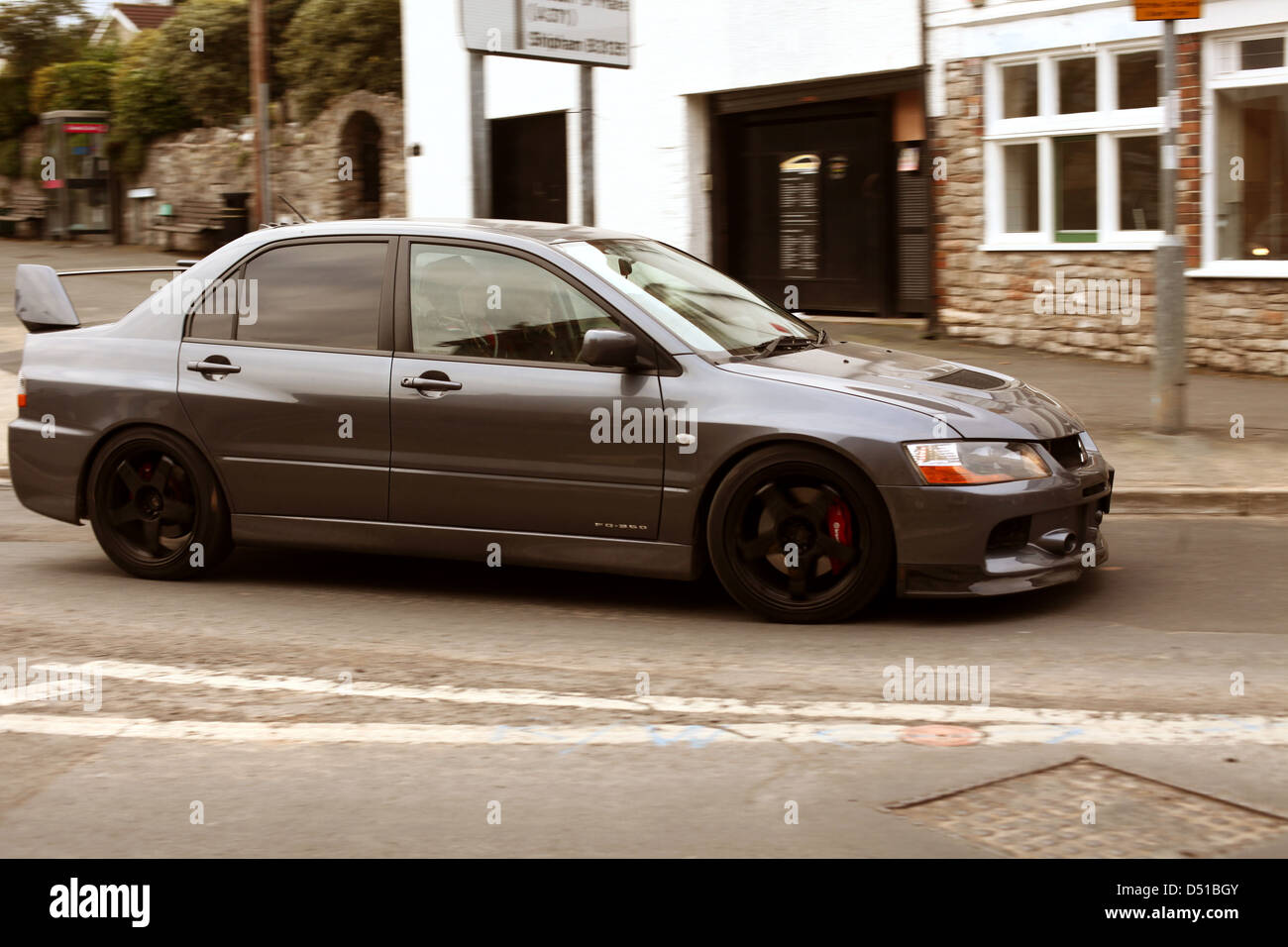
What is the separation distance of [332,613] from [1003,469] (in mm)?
2869

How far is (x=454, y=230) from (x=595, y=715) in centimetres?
277

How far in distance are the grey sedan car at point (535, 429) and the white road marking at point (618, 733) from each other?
4.48 feet

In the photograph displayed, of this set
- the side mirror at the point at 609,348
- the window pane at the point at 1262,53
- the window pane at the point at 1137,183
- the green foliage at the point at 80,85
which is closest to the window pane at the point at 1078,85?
the window pane at the point at 1137,183

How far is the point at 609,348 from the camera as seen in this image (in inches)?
251

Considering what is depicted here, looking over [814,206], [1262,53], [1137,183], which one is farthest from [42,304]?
[814,206]

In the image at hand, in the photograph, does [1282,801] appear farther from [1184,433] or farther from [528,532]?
[1184,433]

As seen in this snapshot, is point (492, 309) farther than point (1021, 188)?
No

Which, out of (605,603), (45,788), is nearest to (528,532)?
(605,603)

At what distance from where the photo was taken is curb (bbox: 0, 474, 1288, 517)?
8.79 metres

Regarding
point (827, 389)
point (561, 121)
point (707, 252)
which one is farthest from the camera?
point (561, 121)

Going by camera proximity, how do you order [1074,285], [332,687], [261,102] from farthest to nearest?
1. [261,102]
2. [1074,285]
3. [332,687]

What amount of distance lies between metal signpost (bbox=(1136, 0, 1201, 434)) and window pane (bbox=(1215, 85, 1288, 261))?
Result: 411cm

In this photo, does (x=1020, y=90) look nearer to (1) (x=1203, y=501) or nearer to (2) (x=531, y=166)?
(1) (x=1203, y=501)
